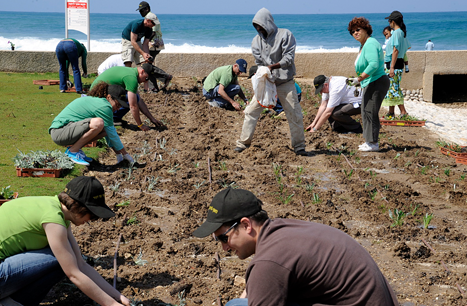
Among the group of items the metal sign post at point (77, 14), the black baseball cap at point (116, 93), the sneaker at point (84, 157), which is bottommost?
the sneaker at point (84, 157)

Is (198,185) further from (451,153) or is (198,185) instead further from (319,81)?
(451,153)

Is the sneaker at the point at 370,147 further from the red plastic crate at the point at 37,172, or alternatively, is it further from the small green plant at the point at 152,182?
the red plastic crate at the point at 37,172

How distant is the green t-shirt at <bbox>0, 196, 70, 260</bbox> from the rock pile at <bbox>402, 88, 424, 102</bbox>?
11.1 metres

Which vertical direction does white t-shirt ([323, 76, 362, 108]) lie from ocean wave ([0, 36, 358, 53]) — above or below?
below

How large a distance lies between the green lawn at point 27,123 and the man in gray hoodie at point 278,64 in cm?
224

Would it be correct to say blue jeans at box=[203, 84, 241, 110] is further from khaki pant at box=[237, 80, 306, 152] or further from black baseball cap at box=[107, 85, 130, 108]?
black baseball cap at box=[107, 85, 130, 108]

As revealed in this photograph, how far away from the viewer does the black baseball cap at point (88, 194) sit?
9.45ft

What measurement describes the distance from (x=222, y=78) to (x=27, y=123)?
367 centimetres

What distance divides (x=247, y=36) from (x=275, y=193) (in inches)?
2195

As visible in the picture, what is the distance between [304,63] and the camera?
12766 millimetres

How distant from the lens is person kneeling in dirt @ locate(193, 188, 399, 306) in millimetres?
2066

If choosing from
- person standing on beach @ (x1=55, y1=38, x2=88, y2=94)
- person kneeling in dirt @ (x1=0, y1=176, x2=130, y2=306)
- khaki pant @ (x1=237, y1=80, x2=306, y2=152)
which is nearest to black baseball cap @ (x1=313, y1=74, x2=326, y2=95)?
khaki pant @ (x1=237, y1=80, x2=306, y2=152)

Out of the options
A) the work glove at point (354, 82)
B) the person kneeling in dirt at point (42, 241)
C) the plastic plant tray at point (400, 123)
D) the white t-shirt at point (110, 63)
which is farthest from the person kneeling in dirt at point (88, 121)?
the plastic plant tray at point (400, 123)

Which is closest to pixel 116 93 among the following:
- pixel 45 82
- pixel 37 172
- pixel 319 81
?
pixel 37 172
